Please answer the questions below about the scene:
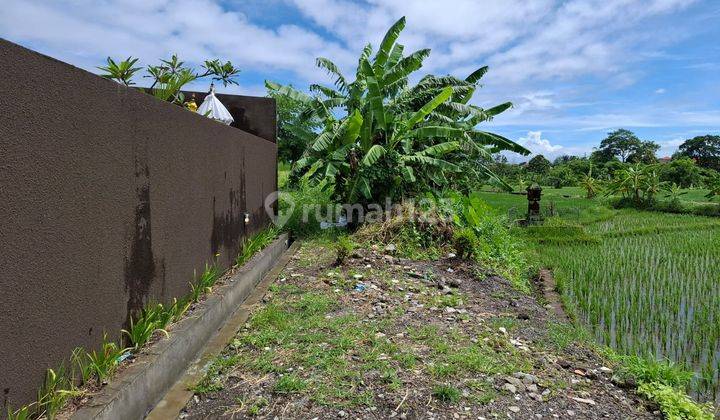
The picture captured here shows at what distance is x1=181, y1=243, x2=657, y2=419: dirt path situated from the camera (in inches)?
105

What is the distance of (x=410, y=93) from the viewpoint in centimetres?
896

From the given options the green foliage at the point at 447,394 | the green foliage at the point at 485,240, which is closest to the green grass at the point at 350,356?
the green foliage at the point at 447,394

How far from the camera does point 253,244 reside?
19.2 feet

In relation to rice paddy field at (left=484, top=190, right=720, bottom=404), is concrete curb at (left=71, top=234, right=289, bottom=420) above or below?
above

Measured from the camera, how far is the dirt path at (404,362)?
2.66m

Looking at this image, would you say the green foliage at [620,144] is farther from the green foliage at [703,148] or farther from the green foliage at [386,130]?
the green foliage at [386,130]

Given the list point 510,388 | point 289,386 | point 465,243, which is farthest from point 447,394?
point 465,243

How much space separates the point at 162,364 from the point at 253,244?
3.17 m

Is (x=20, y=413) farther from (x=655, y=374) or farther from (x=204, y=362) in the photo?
(x=655, y=374)

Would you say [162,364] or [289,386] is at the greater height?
[162,364]

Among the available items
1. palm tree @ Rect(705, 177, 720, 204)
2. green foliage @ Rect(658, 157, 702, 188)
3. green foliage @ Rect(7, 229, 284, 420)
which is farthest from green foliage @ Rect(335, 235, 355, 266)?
green foliage @ Rect(658, 157, 702, 188)

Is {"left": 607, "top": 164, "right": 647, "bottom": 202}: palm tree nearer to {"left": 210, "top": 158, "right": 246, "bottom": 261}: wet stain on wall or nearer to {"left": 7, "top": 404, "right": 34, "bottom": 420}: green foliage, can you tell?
{"left": 210, "top": 158, "right": 246, "bottom": 261}: wet stain on wall

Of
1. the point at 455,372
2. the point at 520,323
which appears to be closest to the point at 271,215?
the point at 520,323

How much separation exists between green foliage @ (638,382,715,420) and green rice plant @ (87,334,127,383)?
3.28 meters
